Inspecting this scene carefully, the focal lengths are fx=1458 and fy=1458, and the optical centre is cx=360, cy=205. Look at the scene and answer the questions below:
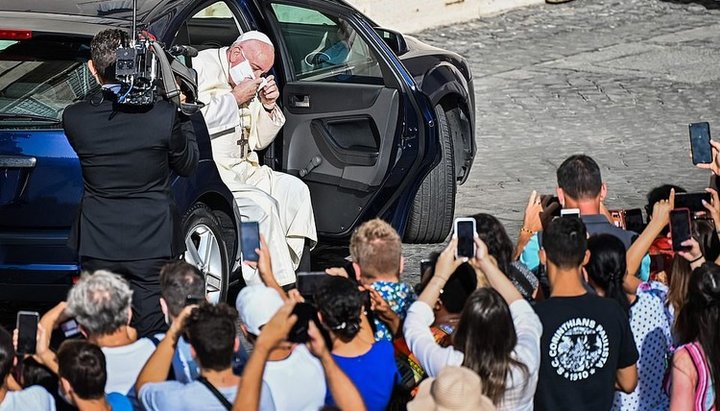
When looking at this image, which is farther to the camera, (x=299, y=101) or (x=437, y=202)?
(x=437, y=202)

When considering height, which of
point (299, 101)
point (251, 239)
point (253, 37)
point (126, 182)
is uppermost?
point (253, 37)

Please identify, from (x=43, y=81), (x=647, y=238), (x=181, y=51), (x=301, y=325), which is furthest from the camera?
(x=43, y=81)

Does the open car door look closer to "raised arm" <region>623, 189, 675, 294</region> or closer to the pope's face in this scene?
the pope's face

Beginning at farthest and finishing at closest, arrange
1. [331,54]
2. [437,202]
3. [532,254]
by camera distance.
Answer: [437,202], [331,54], [532,254]

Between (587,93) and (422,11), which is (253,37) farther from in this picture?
(422,11)

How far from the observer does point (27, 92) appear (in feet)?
23.4

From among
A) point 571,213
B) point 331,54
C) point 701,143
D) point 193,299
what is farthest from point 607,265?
point 331,54

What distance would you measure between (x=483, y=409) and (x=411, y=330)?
0.65 meters

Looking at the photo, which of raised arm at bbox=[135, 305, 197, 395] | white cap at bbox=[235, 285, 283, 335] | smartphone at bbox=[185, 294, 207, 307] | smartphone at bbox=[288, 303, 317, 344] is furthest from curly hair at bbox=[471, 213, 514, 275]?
raised arm at bbox=[135, 305, 197, 395]

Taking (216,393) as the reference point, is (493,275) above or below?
above

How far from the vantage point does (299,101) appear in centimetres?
823

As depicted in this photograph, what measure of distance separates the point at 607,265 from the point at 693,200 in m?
0.77

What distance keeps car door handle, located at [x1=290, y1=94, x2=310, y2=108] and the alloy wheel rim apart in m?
1.19

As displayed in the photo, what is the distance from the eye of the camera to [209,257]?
7.30 m
